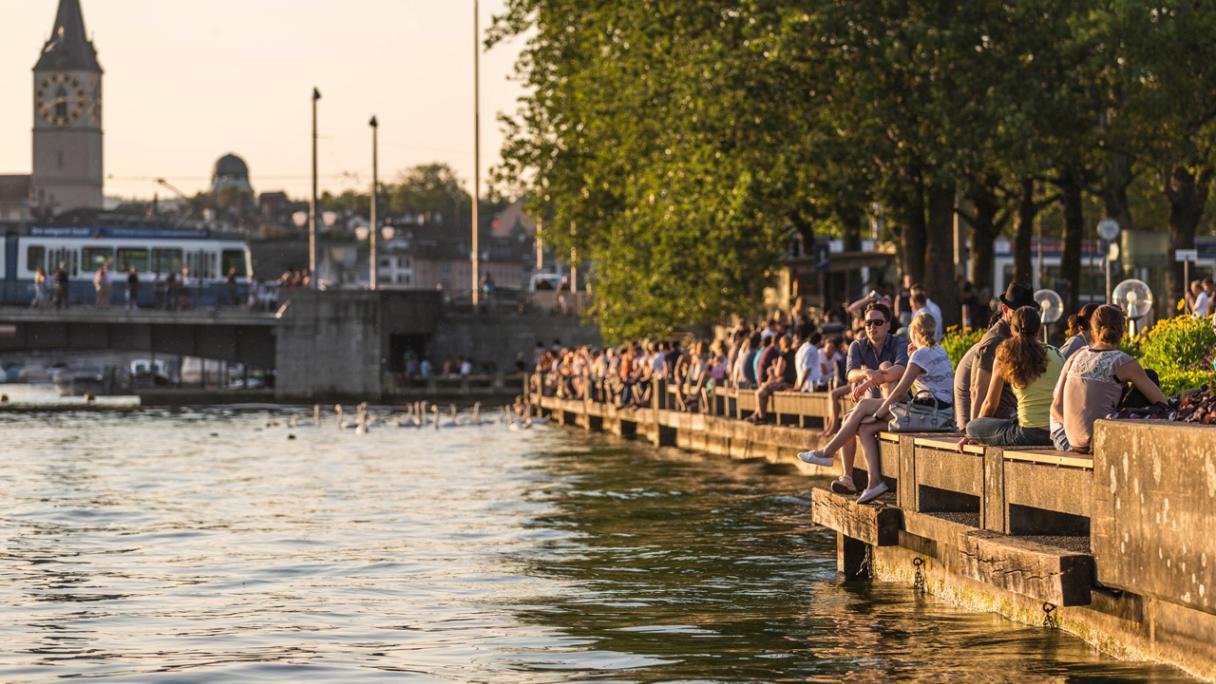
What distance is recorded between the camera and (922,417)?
17469mm

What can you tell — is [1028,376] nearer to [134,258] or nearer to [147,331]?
[147,331]

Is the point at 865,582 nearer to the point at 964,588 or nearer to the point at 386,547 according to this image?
the point at 964,588

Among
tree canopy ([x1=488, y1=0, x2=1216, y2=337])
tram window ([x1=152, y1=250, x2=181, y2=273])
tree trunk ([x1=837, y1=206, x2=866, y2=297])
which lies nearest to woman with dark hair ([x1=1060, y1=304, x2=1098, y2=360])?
tree canopy ([x1=488, y1=0, x2=1216, y2=337])

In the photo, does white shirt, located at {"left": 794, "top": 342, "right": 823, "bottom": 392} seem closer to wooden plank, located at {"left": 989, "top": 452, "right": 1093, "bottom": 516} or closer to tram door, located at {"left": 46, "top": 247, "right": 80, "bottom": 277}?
wooden plank, located at {"left": 989, "top": 452, "right": 1093, "bottom": 516}

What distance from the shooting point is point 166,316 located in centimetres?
7912

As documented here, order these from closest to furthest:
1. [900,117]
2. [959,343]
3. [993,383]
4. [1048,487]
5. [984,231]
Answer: [1048,487]
[993,383]
[959,343]
[900,117]
[984,231]

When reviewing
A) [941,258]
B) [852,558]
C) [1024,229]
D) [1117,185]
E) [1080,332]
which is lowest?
[852,558]

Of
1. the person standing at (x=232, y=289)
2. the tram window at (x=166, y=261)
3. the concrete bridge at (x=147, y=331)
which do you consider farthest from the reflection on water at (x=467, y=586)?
the tram window at (x=166, y=261)

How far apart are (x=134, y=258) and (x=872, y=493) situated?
6800 cm

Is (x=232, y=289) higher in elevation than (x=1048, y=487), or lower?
higher

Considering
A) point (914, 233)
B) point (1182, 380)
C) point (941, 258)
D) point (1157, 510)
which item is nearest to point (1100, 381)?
point (1157, 510)

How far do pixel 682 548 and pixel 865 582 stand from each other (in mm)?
4568

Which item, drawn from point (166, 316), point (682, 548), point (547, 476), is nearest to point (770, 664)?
point (682, 548)

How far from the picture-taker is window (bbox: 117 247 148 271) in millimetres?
82125
